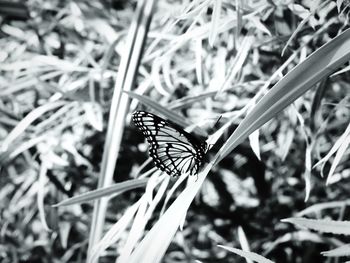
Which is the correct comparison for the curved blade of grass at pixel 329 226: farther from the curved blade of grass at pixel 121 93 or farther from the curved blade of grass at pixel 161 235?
the curved blade of grass at pixel 121 93

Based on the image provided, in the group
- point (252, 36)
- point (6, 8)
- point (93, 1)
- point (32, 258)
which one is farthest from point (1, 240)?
point (252, 36)

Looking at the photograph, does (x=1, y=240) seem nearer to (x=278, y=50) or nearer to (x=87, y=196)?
(x=87, y=196)

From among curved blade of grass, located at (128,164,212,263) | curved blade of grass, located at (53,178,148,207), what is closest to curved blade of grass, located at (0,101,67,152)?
curved blade of grass, located at (53,178,148,207)

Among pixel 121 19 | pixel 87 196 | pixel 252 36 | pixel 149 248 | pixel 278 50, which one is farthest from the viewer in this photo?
pixel 121 19

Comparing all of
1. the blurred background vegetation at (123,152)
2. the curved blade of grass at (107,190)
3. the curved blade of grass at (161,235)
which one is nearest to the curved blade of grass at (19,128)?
the blurred background vegetation at (123,152)

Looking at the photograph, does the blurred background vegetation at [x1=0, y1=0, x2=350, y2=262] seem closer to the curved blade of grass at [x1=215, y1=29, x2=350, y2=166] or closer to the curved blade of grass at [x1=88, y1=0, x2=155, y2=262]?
the curved blade of grass at [x1=88, y1=0, x2=155, y2=262]

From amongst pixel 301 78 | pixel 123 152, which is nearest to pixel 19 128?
pixel 123 152

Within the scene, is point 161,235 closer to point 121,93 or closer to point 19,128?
point 121,93
